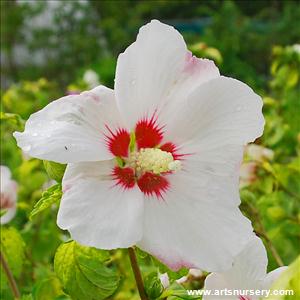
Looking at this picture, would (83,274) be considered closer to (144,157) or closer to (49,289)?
(144,157)

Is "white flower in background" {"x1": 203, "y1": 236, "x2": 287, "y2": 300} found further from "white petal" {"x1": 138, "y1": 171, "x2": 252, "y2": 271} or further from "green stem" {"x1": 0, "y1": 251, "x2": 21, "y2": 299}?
"green stem" {"x1": 0, "y1": 251, "x2": 21, "y2": 299}

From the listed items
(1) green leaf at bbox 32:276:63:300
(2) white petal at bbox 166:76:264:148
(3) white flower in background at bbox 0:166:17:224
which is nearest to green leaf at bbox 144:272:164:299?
(2) white petal at bbox 166:76:264:148

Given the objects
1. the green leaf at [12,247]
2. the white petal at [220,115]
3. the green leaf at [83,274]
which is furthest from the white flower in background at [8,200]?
the white petal at [220,115]

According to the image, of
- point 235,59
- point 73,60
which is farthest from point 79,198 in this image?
point 73,60

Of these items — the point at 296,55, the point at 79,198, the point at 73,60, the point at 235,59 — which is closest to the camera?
the point at 79,198

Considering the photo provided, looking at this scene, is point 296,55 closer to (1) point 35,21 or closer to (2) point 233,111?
(2) point 233,111
